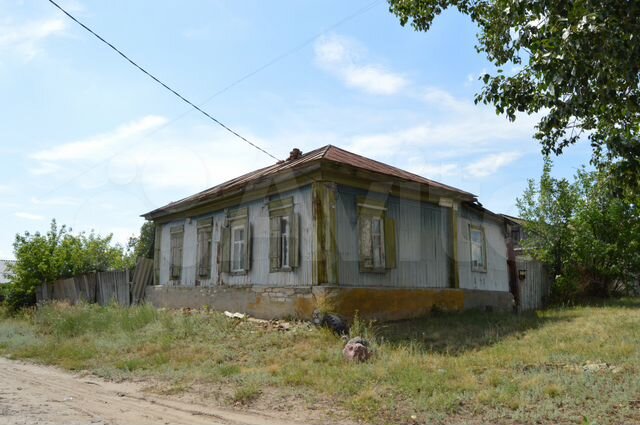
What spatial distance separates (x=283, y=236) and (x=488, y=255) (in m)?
8.28

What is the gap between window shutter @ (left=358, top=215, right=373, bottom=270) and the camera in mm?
12209

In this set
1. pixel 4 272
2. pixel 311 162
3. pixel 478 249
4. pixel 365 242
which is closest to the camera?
pixel 311 162

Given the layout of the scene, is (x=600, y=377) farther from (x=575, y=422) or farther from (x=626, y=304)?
(x=626, y=304)

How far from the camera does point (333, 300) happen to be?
10961 mm

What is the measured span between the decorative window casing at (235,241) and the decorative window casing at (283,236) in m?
1.19

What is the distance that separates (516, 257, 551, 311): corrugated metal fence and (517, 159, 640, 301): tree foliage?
0.45 metres

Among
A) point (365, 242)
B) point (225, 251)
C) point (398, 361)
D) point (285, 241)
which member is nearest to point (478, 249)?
point (365, 242)

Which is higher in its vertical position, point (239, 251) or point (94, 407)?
point (239, 251)

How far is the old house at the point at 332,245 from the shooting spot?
11586mm

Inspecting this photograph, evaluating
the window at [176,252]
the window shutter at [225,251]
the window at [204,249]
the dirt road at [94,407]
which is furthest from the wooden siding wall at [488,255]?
the dirt road at [94,407]

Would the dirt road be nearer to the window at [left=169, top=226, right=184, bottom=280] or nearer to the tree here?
the tree

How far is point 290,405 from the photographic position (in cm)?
607

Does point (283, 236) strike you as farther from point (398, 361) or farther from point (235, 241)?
point (398, 361)

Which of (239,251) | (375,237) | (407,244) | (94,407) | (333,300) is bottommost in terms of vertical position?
(94,407)
